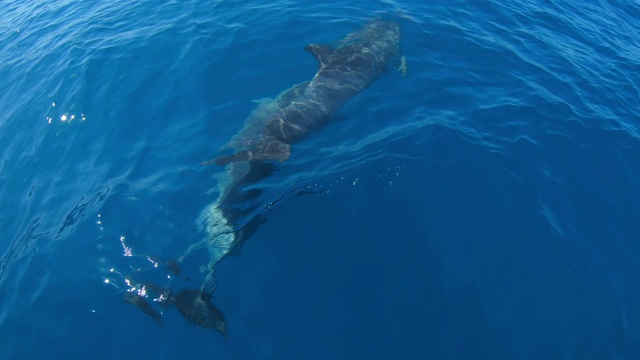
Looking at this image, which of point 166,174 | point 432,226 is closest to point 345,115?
point 432,226

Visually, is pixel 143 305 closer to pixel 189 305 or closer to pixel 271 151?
pixel 189 305

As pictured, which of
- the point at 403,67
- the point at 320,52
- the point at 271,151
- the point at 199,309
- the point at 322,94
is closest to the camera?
the point at 199,309

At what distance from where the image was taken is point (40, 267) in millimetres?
11336

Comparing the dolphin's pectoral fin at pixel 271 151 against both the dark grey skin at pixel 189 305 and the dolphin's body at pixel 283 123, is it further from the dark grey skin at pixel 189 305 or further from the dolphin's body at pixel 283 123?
the dark grey skin at pixel 189 305

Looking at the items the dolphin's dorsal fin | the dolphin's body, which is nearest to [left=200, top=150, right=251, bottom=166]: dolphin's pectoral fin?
the dolphin's body

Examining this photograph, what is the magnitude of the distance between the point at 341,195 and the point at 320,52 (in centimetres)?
655

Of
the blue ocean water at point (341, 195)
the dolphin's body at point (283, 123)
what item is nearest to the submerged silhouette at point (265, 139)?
the dolphin's body at point (283, 123)

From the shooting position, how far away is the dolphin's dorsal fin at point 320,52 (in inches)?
632

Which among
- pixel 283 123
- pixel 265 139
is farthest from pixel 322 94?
pixel 265 139

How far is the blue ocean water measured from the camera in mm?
9844

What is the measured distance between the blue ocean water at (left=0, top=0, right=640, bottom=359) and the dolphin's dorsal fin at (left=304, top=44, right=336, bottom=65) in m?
0.71

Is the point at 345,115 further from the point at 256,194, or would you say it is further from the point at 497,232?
the point at 497,232

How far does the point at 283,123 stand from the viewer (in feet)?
44.9

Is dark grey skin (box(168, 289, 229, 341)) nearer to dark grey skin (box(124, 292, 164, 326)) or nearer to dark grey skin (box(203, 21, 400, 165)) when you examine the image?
dark grey skin (box(124, 292, 164, 326))
